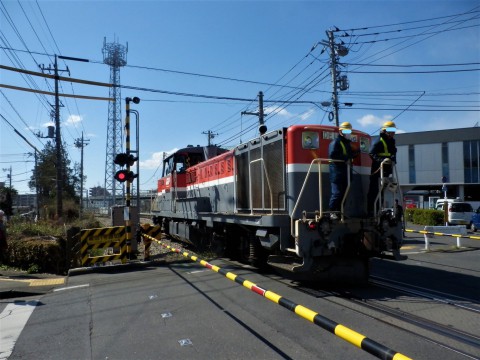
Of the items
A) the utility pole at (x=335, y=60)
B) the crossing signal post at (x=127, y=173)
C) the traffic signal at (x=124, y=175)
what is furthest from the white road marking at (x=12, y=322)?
the utility pole at (x=335, y=60)

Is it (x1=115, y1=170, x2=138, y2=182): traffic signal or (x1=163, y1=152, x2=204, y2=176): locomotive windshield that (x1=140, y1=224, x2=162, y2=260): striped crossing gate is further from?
(x1=163, y1=152, x2=204, y2=176): locomotive windshield

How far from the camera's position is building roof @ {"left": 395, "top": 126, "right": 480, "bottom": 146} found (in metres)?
51.9

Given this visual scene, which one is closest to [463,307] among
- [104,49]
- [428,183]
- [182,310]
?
[182,310]

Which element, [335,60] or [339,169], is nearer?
[339,169]

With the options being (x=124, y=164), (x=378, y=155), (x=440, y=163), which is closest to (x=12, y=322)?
(x=124, y=164)

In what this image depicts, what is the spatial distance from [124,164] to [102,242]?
224 cm

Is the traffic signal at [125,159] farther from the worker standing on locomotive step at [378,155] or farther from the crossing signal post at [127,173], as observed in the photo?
the worker standing on locomotive step at [378,155]

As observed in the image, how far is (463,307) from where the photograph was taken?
6.44 meters

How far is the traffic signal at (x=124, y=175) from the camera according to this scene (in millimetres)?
11430

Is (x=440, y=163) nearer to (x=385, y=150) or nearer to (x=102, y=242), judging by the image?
(x=385, y=150)

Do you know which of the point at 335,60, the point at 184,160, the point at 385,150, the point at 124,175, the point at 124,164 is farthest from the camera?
the point at 335,60

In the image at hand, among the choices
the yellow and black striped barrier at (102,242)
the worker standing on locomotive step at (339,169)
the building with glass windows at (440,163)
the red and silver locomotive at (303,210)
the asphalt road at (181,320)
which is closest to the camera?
the asphalt road at (181,320)

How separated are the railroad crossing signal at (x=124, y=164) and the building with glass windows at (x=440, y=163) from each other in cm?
4475

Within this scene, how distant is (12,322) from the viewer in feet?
20.7
